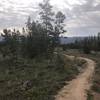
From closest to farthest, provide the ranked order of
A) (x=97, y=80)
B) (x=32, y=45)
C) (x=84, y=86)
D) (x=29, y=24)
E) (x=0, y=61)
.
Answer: (x=84, y=86)
(x=97, y=80)
(x=0, y=61)
(x=32, y=45)
(x=29, y=24)

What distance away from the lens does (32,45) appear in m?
59.6

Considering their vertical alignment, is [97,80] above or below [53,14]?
below

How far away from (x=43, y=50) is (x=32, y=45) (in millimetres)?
2628

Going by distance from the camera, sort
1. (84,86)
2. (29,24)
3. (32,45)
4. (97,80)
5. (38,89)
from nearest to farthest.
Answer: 1. (38,89)
2. (84,86)
3. (97,80)
4. (32,45)
5. (29,24)

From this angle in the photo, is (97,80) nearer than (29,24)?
Yes

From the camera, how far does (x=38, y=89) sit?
78.6 ft

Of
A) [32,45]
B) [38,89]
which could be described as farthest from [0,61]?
[38,89]

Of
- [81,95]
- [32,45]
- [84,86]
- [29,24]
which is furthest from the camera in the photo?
[29,24]

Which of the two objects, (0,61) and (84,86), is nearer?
(84,86)

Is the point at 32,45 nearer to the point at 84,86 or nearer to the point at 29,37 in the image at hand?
the point at 29,37

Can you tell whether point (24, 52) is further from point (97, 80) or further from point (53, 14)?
point (97, 80)

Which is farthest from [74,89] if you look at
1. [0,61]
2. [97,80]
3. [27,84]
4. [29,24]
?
[29,24]

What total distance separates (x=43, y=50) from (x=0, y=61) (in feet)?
34.0

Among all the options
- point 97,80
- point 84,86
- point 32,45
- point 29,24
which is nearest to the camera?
point 84,86
